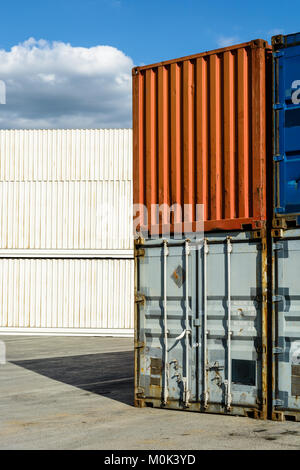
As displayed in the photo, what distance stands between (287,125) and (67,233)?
64.4ft

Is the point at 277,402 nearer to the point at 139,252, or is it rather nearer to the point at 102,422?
the point at 102,422

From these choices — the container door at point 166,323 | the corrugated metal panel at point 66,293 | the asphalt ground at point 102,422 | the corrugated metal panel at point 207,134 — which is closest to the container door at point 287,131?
the corrugated metal panel at point 207,134

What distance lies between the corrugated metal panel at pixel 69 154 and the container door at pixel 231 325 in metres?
18.5

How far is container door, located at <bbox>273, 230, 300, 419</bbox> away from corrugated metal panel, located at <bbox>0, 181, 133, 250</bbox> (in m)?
18.8

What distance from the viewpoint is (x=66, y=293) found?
93.4 feet

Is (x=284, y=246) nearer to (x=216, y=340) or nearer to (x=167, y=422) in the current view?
(x=216, y=340)

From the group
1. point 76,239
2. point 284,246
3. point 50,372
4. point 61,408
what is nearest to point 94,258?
point 76,239

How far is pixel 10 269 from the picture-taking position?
28875 mm

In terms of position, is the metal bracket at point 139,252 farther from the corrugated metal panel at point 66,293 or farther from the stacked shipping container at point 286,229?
the corrugated metal panel at point 66,293

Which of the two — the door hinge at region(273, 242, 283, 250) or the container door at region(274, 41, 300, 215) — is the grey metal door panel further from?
the container door at region(274, 41, 300, 215)

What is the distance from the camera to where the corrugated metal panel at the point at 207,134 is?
1002 centimetres

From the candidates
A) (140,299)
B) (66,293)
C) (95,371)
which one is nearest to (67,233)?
(66,293)

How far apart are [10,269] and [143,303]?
19000mm
